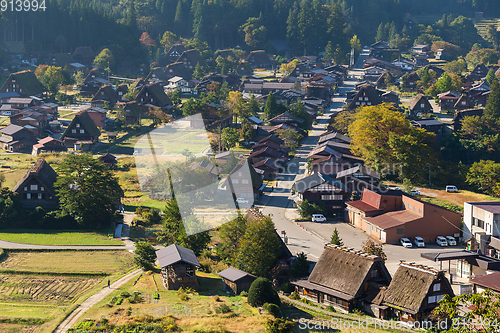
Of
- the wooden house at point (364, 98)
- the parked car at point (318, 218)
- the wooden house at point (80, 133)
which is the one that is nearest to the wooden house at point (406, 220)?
the parked car at point (318, 218)

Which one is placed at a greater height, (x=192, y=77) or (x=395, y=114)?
(x=395, y=114)

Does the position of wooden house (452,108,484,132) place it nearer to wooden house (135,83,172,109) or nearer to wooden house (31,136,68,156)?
wooden house (135,83,172,109)

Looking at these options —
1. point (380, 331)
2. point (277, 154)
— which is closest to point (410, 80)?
point (277, 154)

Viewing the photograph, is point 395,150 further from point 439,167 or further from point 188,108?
point 188,108

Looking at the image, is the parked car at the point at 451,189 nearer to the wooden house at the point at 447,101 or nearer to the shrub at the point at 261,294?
the shrub at the point at 261,294

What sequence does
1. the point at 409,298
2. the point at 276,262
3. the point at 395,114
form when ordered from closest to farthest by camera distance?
the point at 409,298
the point at 276,262
the point at 395,114

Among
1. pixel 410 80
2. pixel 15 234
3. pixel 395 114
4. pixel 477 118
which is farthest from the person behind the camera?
pixel 410 80

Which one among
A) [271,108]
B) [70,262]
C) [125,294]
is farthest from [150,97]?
[125,294]

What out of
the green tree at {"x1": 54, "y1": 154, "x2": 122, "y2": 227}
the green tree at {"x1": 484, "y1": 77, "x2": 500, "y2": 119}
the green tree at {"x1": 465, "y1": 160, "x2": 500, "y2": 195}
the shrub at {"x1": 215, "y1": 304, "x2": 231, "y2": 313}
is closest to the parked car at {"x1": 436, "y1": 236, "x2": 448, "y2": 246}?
the green tree at {"x1": 465, "y1": 160, "x2": 500, "y2": 195}
